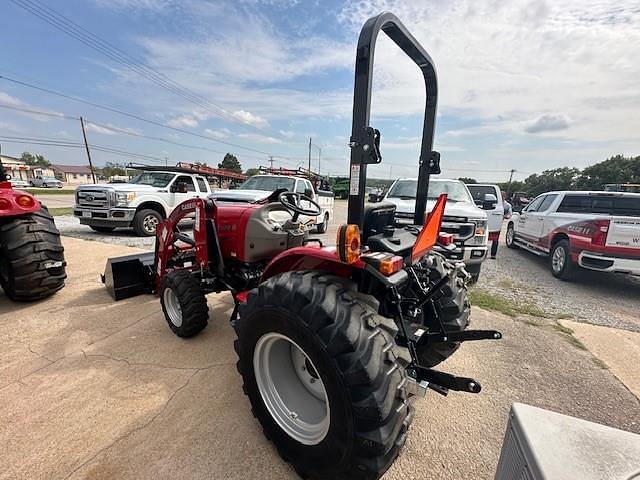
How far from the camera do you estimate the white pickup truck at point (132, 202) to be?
786cm

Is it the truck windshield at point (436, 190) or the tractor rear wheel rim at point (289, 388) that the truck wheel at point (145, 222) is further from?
the tractor rear wheel rim at point (289, 388)

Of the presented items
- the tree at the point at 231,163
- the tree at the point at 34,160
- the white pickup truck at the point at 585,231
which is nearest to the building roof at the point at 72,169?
the tree at the point at 34,160

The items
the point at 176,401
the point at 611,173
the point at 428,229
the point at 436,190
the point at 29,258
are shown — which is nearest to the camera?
the point at 428,229

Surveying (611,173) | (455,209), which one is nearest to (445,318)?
(455,209)

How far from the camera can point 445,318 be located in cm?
229

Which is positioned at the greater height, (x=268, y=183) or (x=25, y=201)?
(x=268, y=183)

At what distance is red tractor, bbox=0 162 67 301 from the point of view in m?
3.34

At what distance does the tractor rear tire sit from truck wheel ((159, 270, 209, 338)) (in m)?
1.95

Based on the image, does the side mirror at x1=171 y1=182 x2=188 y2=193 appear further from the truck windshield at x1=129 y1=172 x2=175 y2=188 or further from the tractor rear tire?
the tractor rear tire

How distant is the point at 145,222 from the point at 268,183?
3.46 m

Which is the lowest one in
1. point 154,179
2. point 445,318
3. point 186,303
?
→ point 186,303

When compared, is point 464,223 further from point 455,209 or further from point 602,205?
point 602,205

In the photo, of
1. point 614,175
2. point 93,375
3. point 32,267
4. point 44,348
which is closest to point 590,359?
point 93,375

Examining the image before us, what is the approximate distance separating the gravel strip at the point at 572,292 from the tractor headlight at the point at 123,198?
8.29 metres
